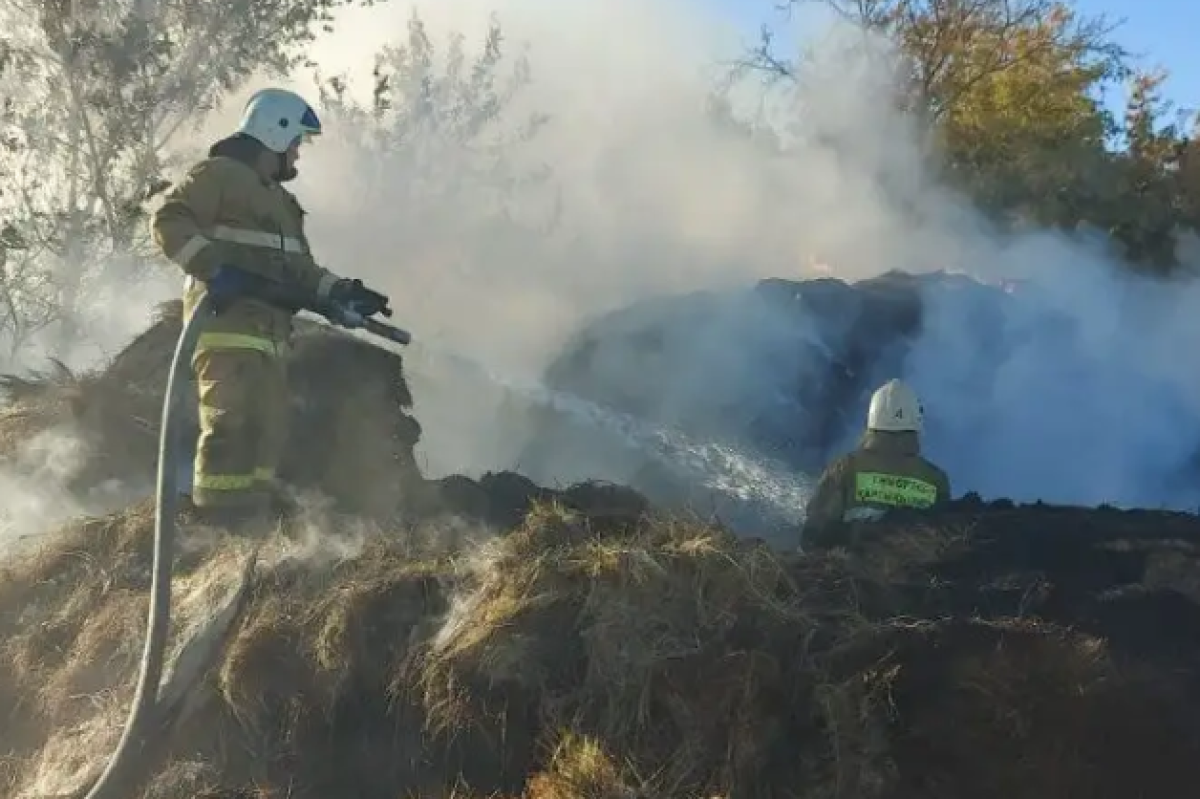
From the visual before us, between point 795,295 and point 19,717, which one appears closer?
point 19,717

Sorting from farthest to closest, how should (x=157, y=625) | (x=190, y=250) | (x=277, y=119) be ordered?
1. (x=277, y=119)
2. (x=190, y=250)
3. (x=157, y=625)

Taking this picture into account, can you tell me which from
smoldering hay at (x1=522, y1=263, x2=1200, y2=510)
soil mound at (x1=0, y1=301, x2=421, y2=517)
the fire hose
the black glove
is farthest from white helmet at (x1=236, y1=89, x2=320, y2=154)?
smoldering hay at (x1=522, y1=263, x2=1200, y2=510)

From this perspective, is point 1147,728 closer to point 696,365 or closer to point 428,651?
point 428,651

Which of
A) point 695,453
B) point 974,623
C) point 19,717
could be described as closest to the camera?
point 974,623

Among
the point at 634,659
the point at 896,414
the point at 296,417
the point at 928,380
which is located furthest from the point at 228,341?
the point at 928,380

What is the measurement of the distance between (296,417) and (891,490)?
8.98ft

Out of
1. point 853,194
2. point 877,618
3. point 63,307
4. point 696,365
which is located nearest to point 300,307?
point 877,618

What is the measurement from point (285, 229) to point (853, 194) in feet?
48.5

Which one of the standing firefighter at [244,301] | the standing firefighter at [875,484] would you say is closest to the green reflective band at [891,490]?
the standing firefighter at [875,484]

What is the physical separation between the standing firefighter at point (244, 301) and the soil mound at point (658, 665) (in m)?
0.37

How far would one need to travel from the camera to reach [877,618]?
414 cm

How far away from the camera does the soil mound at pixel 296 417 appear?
21.2 ft

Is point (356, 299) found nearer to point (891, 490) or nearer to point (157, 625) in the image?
point (157, 625)

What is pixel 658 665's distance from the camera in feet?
13.0
